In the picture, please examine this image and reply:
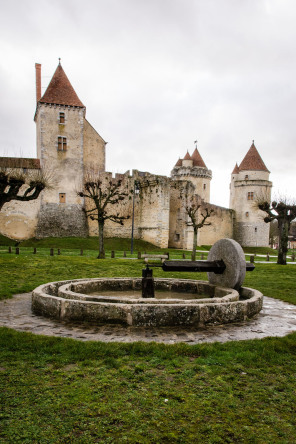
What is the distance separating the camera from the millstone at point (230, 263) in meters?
7.24

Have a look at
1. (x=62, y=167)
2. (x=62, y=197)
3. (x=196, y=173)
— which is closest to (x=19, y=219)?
(x=62, y=197)

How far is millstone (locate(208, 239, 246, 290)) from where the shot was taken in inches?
285

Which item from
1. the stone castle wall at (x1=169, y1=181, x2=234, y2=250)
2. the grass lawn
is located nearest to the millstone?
the grass lawn

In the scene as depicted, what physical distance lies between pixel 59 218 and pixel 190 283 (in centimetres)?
2821

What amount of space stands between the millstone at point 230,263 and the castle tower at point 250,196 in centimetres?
4293

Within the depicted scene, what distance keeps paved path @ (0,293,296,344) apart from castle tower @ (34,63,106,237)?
1134 inches

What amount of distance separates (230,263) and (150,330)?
9.16ft

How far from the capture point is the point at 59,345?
464cm

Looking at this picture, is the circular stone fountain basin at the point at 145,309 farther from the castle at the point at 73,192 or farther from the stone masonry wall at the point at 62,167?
the stone masonry wall at the point at 62,167

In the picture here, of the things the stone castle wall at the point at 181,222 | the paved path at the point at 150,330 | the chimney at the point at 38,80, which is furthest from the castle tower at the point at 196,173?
the paved path at the point at 150,330

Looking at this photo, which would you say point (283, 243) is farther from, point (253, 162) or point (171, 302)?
point (253, 162)

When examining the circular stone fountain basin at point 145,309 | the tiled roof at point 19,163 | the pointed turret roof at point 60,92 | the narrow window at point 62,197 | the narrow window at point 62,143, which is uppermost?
the pointed turret roof at point 60,92

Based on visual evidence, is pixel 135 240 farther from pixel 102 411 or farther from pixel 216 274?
pixel 102 411

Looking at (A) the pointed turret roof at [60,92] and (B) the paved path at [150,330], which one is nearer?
(B) the paved path at [150,330]
